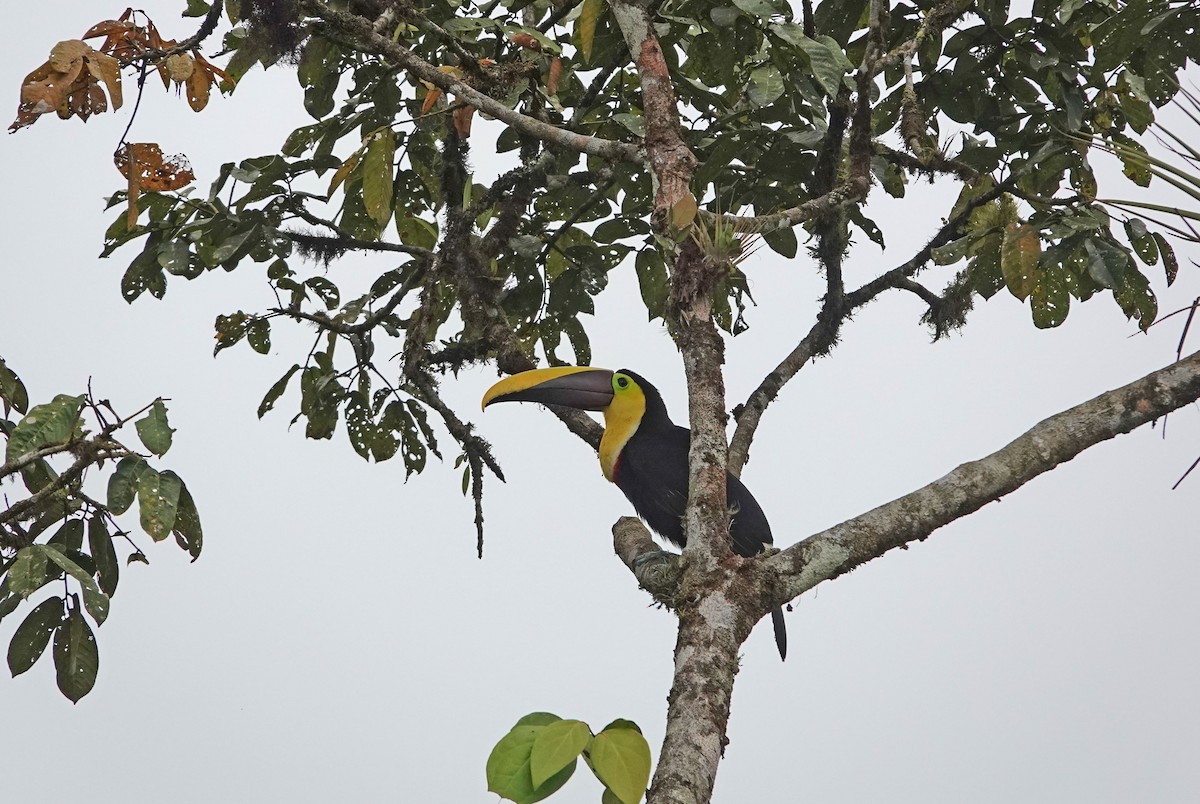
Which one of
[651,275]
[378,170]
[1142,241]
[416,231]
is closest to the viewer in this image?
[378,170]

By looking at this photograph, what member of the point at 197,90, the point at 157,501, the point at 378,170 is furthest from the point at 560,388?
the point at 157,501

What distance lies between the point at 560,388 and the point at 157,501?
1779 millimetres

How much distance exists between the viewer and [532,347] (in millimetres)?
4414

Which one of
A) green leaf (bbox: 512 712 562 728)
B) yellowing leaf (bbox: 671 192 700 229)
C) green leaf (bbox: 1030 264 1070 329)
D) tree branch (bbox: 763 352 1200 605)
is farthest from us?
green leaf (bbox: 1030 264 1070 329)

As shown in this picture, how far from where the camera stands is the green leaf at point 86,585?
2.45 meters

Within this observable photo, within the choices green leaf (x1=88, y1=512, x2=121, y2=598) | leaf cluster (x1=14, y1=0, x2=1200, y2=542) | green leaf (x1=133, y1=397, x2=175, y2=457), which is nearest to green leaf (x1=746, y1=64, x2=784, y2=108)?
leaf cluster (x1=14, y1=0, x2=1200, y2=542)

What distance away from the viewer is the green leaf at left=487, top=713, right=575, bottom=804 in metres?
1.90

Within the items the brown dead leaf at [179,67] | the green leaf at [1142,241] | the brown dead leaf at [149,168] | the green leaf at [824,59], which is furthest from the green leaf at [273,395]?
the green leaf at [1142,241]

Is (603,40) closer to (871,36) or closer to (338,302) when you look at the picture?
(871,36)

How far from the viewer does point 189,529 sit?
2.76 meters

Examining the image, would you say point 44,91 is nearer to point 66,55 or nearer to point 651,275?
point 66,55

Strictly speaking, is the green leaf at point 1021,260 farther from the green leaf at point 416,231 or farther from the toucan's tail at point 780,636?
the green leaf at point 416,231

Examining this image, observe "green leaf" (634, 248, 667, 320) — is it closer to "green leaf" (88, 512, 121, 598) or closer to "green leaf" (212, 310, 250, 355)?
"green leaf" (212, 310, 250, 355)

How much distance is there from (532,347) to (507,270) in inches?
14.4
